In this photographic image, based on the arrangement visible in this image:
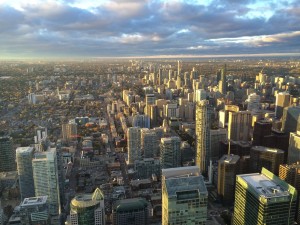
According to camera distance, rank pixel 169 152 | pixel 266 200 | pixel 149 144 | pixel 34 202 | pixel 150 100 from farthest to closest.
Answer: pixel 150 100, pixel 149 144, pixel 169 152, pixel 34 202, pixel 266 200

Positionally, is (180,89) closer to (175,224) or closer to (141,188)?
(141,188)

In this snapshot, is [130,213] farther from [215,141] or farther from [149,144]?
A: [215,141]

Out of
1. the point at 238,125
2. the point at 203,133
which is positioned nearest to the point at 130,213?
the point at 203,133

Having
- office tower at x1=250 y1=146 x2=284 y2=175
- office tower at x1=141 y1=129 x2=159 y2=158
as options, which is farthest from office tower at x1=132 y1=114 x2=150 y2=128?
office tower at x1=250 y1=146 x2=284 y2=175

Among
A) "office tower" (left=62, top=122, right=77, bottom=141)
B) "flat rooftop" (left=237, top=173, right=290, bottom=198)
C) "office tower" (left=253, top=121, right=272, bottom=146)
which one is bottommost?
"office tower" (left=62, top=122, right=77, bottom=141)

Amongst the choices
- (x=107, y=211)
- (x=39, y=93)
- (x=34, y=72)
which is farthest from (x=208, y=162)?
(x=34, y=72)

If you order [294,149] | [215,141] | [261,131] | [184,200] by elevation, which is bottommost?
[215,141]

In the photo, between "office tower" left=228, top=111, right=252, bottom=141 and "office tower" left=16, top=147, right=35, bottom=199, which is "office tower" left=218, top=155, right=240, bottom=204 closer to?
"office tower" left=228, top=111, right=252, bottom=141
